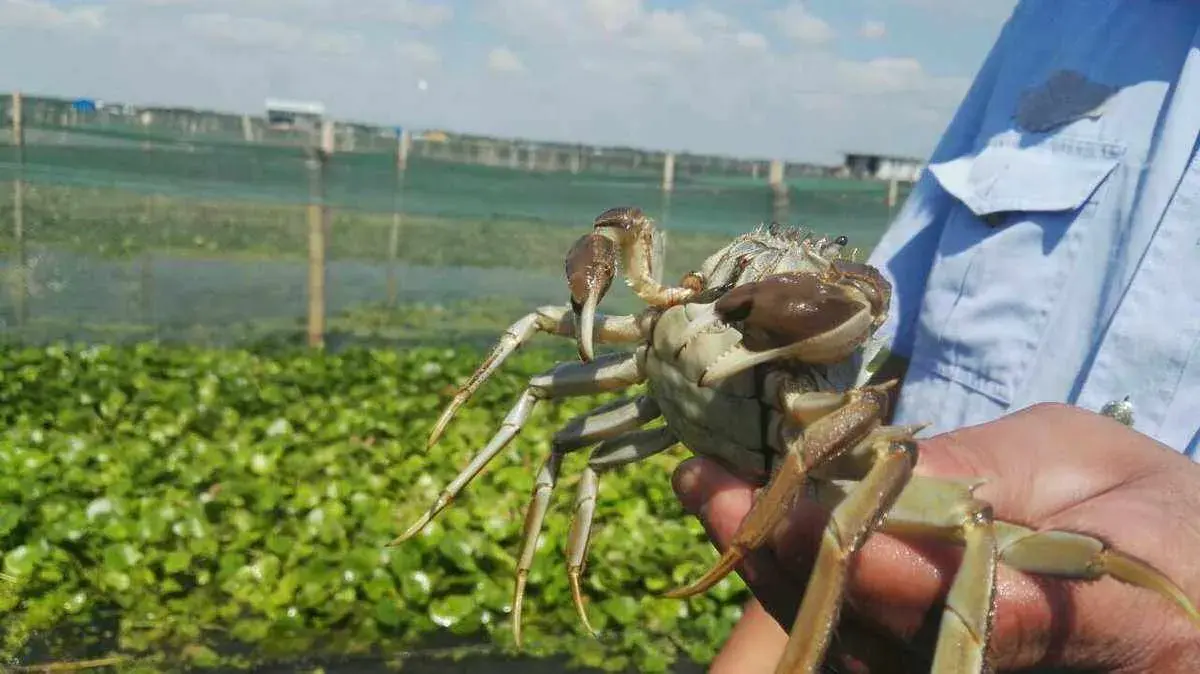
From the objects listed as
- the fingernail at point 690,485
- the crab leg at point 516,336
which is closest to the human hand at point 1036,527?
the fingernail at point 690,485

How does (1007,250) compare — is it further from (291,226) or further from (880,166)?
(880,166)

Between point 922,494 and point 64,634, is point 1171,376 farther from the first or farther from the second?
point 64,634

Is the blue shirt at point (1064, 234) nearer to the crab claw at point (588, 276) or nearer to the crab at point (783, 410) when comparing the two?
the crab at point (783, 410)

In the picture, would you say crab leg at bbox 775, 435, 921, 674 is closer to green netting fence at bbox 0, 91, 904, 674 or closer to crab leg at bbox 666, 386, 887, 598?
crab leg at bbox 666, 386, 887, 598

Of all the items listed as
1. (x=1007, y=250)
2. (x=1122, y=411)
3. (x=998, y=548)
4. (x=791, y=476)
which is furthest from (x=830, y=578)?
(x=1007, y=250)

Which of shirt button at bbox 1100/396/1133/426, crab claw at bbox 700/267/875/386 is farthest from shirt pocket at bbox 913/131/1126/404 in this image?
crab claw at bbox 700/267/875/386

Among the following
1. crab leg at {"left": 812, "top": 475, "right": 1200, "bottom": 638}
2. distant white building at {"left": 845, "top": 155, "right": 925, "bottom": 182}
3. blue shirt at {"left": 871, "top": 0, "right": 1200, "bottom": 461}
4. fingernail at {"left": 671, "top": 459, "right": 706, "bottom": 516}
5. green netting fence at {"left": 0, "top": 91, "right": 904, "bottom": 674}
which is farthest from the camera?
distant white building at {"left": 845, "top": 155, "right": 925, "bottom": 182}
